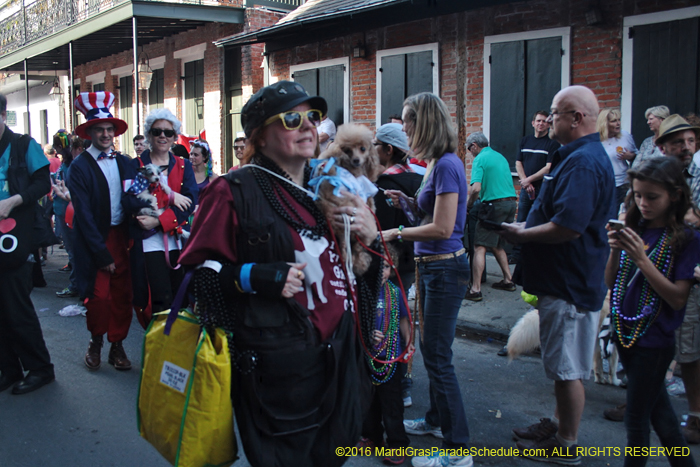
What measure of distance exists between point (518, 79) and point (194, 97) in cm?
1022

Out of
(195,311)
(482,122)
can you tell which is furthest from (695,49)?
(195,311)

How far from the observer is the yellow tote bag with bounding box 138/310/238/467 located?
2.09 m

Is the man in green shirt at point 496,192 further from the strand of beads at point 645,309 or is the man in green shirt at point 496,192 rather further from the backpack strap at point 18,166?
the backpack strap at point 18,166

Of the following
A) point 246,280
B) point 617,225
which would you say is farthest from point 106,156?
point 617,225

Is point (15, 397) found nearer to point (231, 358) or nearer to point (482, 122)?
point (231, 358)

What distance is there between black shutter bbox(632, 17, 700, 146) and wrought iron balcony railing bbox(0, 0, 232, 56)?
1078cm

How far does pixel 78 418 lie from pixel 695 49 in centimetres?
787

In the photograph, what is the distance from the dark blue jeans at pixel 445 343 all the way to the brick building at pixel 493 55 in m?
5.91

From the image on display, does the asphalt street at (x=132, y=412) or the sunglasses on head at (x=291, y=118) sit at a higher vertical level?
the sunglasses on head at (x=291, y=118)

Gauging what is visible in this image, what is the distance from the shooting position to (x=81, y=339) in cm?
605

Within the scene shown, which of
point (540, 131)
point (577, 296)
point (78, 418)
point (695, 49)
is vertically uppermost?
point (695, 49)

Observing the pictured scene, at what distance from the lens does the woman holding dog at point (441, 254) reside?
11.0ft

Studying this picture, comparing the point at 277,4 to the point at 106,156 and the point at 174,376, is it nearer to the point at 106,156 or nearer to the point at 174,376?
the point at 106,156

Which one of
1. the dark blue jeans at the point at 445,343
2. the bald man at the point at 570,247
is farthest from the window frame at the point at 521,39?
the dark blue jeans at the point at 445,343
